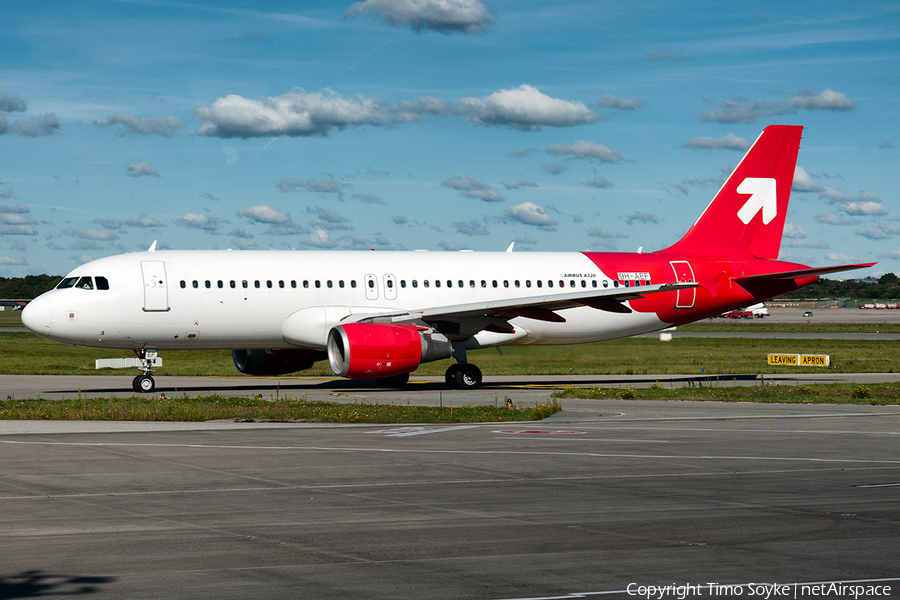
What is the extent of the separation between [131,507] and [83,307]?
62.9 ft

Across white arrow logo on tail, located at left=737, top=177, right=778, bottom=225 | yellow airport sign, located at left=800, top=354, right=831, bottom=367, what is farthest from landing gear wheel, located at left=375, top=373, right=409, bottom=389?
yellow airport sign, located at left=800, top=354, right=831, bottom=367

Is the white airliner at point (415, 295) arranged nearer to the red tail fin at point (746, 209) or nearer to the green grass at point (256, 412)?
the red tail fin at point (746, 209)

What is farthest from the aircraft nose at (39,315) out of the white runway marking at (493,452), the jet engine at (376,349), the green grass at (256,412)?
the white runway marking at (493,452)

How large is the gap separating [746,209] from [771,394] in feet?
35.4

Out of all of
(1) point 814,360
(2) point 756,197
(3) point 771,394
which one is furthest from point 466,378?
(1) point 814,360

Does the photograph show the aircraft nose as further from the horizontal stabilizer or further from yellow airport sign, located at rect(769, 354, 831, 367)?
yellow airport sign, located at rect(769, 354, 831, 367)

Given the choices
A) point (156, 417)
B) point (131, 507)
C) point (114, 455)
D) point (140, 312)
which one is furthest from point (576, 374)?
point (131, 507)

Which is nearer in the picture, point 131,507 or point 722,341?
point 131,507

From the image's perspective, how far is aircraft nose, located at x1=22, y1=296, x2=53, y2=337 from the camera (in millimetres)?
28891

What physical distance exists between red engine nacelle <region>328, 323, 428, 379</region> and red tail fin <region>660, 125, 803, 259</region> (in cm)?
1248

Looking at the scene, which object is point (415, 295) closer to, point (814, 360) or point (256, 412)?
point (256, 412)

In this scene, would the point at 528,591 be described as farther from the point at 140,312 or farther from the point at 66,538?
the point at 140,312

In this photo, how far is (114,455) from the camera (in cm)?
1655

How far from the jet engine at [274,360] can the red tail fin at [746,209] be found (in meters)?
13.9
